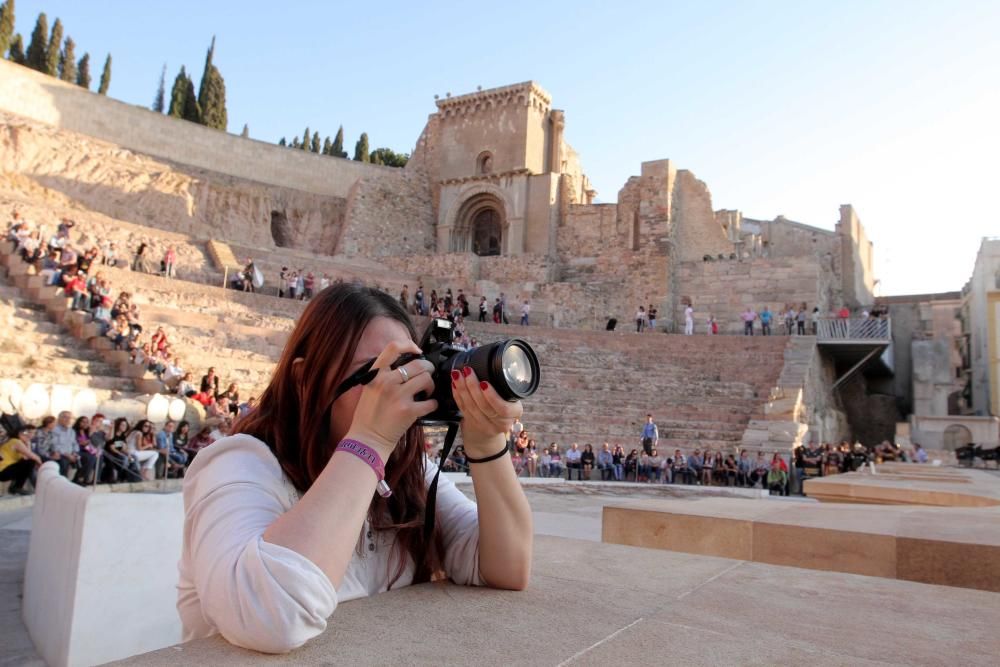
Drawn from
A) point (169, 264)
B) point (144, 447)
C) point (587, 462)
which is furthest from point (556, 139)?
point (144, 447)

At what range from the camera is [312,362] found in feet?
5.21

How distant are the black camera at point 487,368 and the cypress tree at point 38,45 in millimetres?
43174

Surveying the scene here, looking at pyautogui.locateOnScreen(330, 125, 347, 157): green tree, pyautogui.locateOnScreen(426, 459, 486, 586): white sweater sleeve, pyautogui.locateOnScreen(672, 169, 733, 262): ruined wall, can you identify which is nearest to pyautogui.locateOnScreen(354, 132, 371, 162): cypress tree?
pyautogui.locateOnScreen(330, 125, 347, 157): green tree

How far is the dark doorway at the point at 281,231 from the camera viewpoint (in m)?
30.9

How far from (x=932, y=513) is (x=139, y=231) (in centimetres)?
2192

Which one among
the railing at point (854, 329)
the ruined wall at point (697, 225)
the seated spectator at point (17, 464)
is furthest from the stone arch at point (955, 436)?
the seated spectator at point (17, 464)

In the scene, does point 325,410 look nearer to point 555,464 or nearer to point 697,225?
point 555,464

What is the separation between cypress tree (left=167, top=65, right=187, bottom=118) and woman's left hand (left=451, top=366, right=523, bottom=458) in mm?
41270

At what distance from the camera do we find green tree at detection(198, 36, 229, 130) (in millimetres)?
37938

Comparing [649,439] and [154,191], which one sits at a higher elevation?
[154,191]

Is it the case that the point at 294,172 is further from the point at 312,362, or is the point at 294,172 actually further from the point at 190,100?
the point at 312,362

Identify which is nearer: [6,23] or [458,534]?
[458,534]

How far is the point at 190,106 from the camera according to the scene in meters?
38.2

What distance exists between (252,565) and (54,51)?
4272 centimetres
